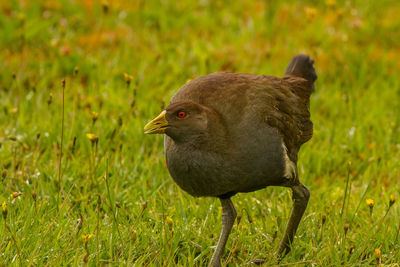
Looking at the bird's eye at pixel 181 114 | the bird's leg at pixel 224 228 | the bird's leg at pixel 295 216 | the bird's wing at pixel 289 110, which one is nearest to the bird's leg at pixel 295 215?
the bird's leg at pixel 295 216

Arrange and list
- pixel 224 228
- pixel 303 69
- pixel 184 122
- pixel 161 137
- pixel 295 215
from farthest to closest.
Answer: pixel 161 137 < pixel 303 69 < pixel 295 215 < pixel 224 228 < pixel 184 122

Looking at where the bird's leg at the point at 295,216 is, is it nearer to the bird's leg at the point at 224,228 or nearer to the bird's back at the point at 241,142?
the bird's back at the point at 241,142

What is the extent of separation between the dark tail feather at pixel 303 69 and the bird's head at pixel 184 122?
1.48 m

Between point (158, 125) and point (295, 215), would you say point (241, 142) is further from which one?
point (295, 215)

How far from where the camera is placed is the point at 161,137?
5992 mm

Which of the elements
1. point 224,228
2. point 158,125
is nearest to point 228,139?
point 158,125

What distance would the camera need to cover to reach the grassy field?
4449 mm

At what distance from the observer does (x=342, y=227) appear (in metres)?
4.48

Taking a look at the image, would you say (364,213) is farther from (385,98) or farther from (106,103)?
(106,103)

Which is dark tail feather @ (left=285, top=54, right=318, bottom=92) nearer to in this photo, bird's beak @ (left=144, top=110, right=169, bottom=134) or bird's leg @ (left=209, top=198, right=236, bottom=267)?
bird's leg @ (left=209, top=198, right=236, bottom=267)

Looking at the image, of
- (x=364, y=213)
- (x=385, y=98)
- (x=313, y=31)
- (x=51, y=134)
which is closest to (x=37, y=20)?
(x=51, y=134)

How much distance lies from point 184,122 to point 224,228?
88cm

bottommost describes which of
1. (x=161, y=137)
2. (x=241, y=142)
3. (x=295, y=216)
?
(x=295, y=216)

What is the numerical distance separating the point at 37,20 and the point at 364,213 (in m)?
4.77
